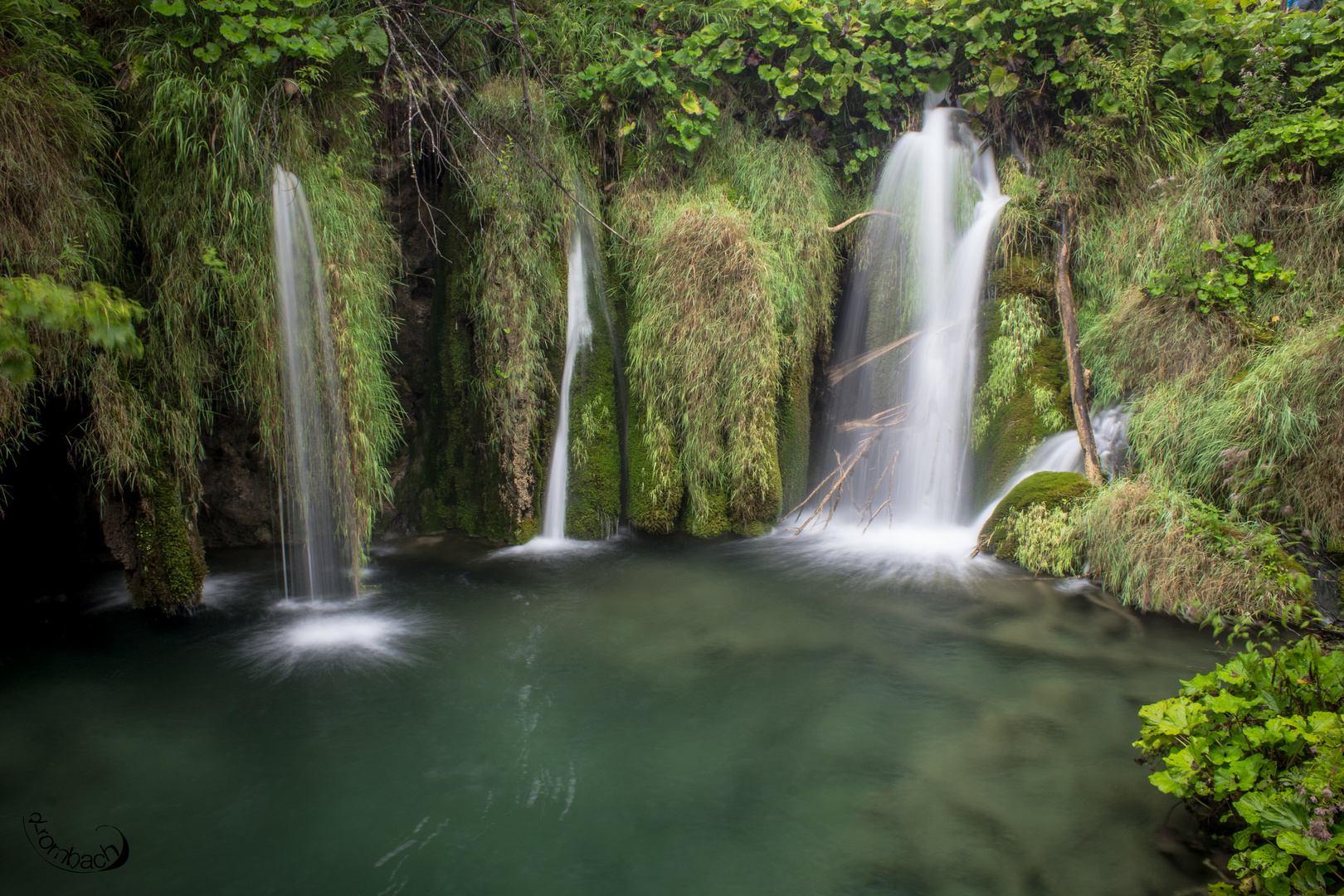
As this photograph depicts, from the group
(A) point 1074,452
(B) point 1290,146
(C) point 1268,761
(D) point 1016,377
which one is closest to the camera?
(C) point 1268,761

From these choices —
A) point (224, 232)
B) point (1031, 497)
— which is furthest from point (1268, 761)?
point (224, 232)

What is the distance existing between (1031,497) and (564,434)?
3.61 meters

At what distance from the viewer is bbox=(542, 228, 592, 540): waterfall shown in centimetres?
607

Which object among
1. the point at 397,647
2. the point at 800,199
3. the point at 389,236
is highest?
the point at 800,199

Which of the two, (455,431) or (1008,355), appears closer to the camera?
(1008,355)

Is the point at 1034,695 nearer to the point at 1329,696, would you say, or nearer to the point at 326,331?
the point at 1329,696

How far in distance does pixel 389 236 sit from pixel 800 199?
3.38 m

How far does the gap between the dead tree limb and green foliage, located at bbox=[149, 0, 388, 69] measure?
5417 millimetres

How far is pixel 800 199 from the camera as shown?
6.32 m

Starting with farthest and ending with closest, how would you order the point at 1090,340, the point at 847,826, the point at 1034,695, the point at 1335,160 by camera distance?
the point at 1090,340 → the point at 1335,160 → the point at 1034,695 → the point at 847,826

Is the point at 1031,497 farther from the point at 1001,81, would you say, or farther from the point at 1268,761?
the point at 1001,81

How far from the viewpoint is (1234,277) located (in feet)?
16.4

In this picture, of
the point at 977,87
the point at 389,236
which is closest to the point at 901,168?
the point at 977,87

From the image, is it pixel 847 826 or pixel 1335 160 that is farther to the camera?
pixel 1335 160
